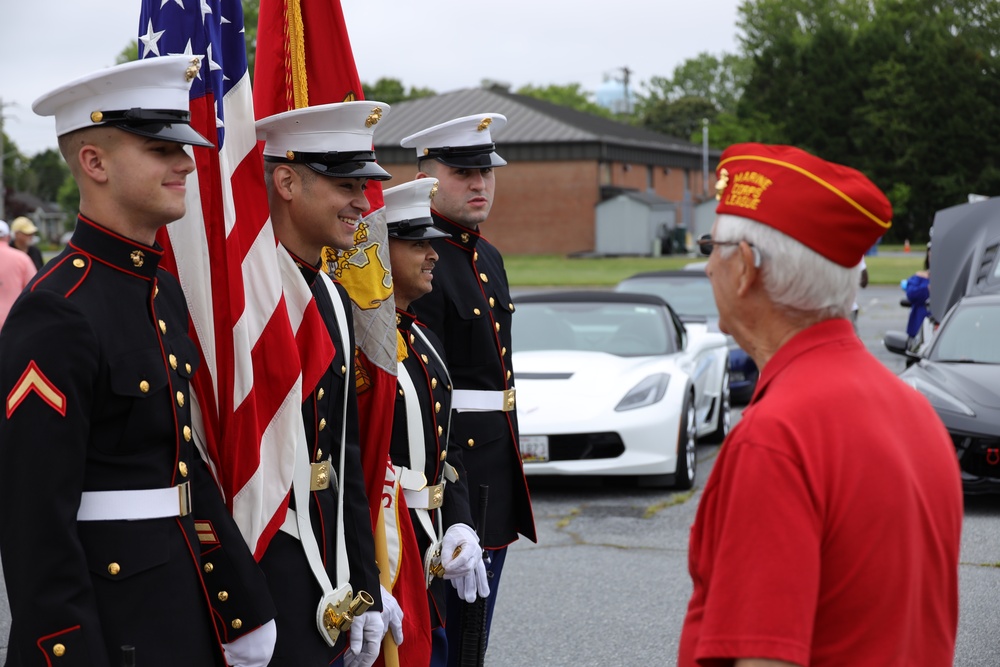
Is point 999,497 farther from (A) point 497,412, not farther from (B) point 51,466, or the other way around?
(B) point 51,466

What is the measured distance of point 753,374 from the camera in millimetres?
13172

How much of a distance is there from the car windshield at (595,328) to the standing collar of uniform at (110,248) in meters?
7.69

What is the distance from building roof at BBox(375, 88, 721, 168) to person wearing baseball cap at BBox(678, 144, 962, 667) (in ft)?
180

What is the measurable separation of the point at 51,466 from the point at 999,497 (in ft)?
25.7

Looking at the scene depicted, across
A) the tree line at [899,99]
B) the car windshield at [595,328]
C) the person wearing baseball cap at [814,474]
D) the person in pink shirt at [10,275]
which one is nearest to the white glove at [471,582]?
the person wearing baseball cap at [814,474]

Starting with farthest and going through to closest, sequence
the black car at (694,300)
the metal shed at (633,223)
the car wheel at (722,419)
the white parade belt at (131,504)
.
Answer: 1. the metal shed at (633,223)
2. the black car at (694,300)
3. the car wheel at (722,419)
4. the white parade belt at (131,504)

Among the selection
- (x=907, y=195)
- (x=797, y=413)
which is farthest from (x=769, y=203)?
(x=907, y=195)

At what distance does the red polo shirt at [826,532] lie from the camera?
183 cm

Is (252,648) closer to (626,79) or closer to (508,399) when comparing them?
(508,399)

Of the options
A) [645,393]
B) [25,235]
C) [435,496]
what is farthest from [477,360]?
[25,235]

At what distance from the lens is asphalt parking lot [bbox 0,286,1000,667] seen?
5.60m

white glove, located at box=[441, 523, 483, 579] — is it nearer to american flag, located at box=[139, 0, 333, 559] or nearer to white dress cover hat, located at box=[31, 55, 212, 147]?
american flag, located at box=[139, 0, 333, 559]

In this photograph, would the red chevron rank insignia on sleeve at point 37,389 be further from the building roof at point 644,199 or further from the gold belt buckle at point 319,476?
the building roof at point 644,199

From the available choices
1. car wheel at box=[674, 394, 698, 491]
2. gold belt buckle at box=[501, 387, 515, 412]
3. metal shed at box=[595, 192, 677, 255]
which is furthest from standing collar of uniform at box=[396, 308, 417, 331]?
metal shed at box=[595, 192, 677, 255]
